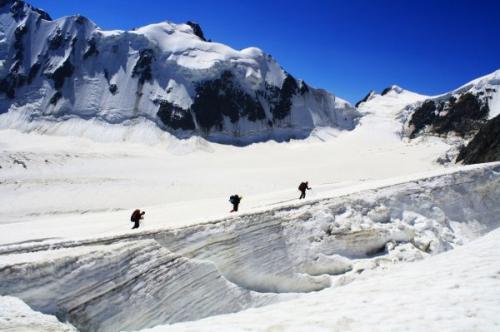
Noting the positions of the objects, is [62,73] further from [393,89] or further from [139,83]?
[393,89]

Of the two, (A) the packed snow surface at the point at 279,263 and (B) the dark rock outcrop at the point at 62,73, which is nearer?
(A) the packed snow surface at the point at 279,263

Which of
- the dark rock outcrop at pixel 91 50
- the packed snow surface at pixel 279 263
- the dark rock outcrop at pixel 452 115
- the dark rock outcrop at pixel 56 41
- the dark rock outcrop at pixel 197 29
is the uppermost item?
the dark rock outcrop at pixel 197 29

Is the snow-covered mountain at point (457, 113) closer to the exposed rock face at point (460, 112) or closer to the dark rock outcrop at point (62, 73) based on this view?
the exposed rock face at point (460, 112)

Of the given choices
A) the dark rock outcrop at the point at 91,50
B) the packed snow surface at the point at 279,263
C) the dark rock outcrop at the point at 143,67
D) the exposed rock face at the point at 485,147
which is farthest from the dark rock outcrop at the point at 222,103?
the packed snow surface at the point at 279,263

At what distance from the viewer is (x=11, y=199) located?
3075 cm

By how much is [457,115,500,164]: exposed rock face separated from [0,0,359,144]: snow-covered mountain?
1316 inches

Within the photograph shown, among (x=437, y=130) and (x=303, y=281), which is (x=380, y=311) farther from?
(x=437, y=130)

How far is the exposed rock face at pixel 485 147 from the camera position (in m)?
36.8

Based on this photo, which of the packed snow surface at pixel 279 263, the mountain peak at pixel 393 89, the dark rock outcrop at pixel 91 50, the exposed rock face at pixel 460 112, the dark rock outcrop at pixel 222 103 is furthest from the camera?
the mountain peak at pixel 393 89

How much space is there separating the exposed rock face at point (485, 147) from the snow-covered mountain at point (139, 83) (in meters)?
33.4

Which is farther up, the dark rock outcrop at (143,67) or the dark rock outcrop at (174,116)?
the dark rock outcrop at (143,67)

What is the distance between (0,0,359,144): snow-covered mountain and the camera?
2462 inches

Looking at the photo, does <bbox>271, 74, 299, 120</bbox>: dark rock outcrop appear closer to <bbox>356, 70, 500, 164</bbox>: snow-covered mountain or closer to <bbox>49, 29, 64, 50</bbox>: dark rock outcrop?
<bbox>356, 70, 500, 164</bbox>: snow-covered mountain

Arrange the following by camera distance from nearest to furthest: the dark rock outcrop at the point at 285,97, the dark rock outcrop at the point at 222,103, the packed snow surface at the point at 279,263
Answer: the packed snow surface at the point at 279,263
the dark rock outcrop at the point at 222,103
the dark rock outcrop at the point at 285,97
